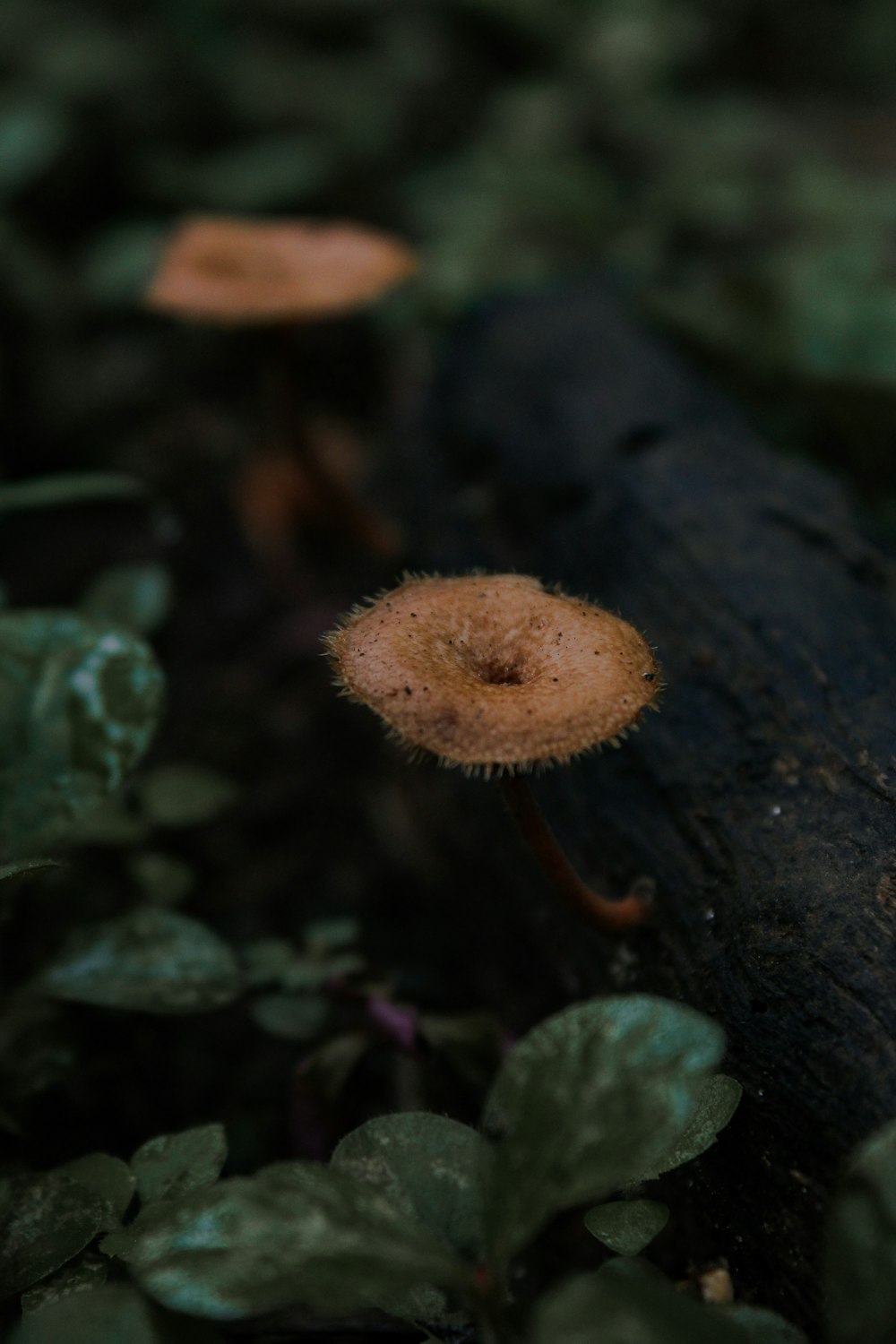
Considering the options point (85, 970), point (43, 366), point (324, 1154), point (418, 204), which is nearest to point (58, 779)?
point (85, 970)

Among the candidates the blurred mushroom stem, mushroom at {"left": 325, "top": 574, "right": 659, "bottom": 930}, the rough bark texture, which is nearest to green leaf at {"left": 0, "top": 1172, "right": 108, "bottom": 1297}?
mushroom at {"left": 325, "top": 574, "right": 659, "bottom": 930}

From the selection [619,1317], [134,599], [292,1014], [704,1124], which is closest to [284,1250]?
[619,1317]

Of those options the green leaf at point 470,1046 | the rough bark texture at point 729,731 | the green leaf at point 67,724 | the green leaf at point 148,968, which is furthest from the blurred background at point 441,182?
the green leaf at point 148,968

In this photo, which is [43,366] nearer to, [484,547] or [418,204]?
[418,204]

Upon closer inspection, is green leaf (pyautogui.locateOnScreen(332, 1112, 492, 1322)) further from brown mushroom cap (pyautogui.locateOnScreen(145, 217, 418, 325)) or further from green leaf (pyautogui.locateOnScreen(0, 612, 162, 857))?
brown mushroom cap (pyautogui.locateOnScreen(145, 217, 418, 325))

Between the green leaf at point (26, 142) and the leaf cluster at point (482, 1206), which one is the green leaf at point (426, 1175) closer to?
the leaf cluster at point (482, 1206)
